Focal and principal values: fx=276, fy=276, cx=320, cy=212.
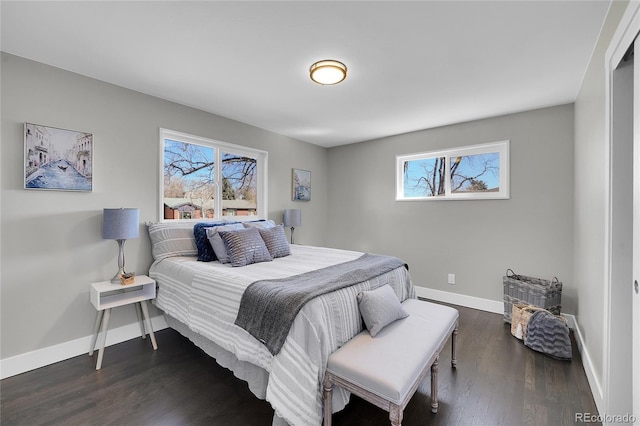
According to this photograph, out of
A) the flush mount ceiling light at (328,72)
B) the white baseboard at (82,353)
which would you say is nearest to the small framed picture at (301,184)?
the flush mount ceiling light at (328,72)

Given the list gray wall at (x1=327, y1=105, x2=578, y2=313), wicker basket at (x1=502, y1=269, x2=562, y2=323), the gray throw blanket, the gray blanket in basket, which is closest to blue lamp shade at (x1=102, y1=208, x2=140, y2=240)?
the gray throw blanket

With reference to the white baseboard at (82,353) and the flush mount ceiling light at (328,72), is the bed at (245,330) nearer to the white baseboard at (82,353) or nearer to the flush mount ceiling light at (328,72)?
the white baseboard at (82,353)

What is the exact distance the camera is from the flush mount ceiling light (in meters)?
2.22

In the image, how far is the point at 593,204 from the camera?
2057 millimetres

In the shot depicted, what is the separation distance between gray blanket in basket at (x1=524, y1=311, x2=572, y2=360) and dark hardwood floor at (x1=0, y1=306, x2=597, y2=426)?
75mm

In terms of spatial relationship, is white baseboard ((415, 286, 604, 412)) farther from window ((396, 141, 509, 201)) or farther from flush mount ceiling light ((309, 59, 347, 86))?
flush mount ceiling light ((309, 59, 347, 86))

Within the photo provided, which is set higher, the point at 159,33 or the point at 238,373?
the point at 159,33

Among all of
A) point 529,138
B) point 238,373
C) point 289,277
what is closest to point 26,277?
point 238,373

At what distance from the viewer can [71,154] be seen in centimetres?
240

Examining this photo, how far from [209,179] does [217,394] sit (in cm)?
243

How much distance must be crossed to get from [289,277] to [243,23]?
1773 mm

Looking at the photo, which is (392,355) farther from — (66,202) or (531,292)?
(66,202)

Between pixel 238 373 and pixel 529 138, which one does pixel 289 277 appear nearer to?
pixel 238 373

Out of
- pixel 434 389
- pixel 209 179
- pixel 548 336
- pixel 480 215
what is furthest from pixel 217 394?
pixel 480 215
